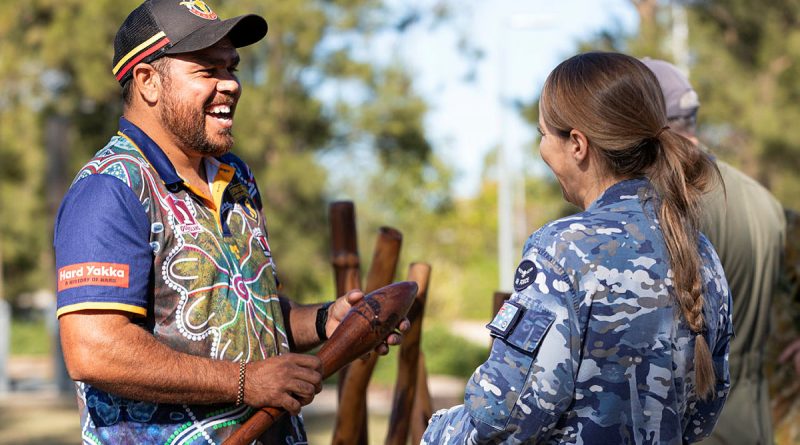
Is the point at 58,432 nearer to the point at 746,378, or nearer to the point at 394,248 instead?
the point at 394,248

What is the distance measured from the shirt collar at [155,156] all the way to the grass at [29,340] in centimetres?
1595

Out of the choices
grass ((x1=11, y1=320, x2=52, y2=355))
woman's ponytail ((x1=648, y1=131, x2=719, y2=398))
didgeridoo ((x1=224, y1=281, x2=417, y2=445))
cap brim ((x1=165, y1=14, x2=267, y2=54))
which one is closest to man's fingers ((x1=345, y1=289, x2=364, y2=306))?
didgeridoo ((x1=224, y1=281, x2=417, y2=445))

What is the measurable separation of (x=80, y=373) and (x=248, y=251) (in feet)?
1.59

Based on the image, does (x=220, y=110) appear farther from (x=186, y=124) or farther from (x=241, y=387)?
(x=241, y=387)

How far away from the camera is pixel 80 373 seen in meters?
2.04

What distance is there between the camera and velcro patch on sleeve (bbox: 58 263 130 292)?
204 centimetres

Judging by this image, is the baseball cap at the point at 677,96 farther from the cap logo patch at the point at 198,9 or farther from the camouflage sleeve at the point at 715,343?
the cap logo patch at the point at 198,9

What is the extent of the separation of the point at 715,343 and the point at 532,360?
1.47ft

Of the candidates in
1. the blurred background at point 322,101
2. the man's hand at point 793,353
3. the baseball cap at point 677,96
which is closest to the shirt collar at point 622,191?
the baseball cap at point 677,96

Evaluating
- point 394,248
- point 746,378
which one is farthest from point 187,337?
point 746,378

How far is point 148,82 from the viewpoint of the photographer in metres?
2.33

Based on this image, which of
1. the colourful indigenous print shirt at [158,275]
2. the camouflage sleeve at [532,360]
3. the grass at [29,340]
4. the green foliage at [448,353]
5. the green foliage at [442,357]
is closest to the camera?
the camouflage sleeve at [532,360]

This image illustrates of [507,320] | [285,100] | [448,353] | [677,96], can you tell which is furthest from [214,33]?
[448,353]

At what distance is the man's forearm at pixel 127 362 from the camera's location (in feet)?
6.65
